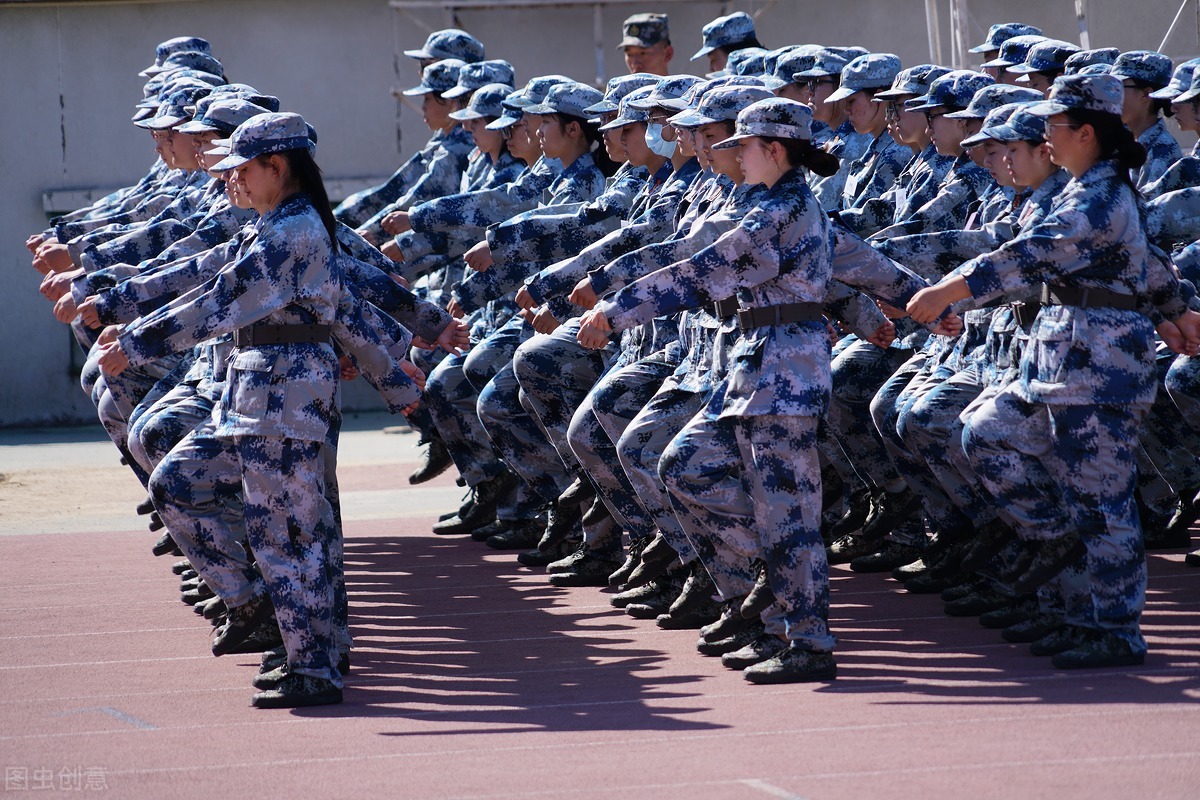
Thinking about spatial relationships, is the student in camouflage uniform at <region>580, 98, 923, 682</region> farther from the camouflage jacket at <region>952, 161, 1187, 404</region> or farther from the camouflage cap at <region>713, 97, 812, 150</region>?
the camouflage jacket at <region>952, 161, 1187, 404</region>

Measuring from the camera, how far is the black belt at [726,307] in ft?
21.2

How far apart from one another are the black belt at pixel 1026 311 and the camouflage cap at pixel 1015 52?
9.83ft

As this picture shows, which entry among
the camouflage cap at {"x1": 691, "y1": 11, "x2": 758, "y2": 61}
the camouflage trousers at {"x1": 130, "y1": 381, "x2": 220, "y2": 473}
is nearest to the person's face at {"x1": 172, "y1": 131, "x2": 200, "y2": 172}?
the camouflage trousers at {"x1": 130, "y1": 381, "x2": 220, "y2": 473}

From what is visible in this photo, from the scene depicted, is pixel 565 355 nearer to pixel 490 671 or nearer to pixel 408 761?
pixel 490 671

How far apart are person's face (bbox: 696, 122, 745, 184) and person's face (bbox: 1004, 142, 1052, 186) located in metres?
1.04

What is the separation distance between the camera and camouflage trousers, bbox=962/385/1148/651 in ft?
20.2

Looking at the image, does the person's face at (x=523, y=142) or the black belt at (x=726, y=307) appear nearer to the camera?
the black belt at (x=726, y=307)

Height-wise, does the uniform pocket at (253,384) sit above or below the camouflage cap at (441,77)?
below

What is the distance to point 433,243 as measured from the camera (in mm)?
10047

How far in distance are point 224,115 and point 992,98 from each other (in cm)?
337

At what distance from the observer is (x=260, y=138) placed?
6273mm

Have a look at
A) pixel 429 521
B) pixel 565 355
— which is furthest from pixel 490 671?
pixel 429 521

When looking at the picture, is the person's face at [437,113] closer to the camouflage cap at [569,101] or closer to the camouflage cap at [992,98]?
the camouflage cap at [569,101]

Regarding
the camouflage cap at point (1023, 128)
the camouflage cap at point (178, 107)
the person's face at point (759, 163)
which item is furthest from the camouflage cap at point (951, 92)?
the camouflage cap at point (178, 107)
